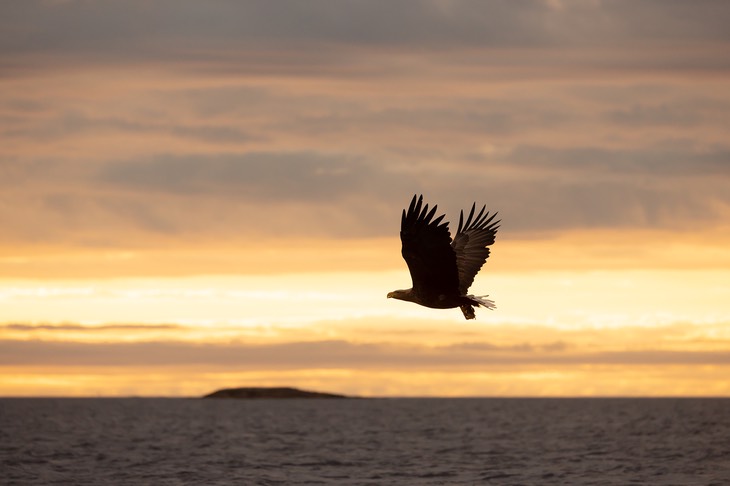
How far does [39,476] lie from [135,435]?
59534 mm

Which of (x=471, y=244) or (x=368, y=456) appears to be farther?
(x=368, y=456)

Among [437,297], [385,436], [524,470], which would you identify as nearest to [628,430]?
[385,436]

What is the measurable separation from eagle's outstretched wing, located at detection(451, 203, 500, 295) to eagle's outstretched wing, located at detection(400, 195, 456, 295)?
345 centimetres

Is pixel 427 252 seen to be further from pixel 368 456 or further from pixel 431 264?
pixel 368 456

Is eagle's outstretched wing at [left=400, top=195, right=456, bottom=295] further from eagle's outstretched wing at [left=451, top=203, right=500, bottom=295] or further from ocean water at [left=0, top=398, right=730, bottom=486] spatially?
ocean water at [left=0, top=398, right=730, bottom=486]

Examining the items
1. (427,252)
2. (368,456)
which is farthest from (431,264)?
(368,456)

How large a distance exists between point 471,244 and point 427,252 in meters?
5.31

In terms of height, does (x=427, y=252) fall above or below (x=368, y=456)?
above

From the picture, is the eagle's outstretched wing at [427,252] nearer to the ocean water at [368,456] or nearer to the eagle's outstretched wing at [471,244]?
the eagle's outstretched wing at [471,244]

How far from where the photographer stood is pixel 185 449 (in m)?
103

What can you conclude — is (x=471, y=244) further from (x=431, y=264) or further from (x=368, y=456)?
(x=368, y=456)

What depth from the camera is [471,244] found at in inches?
1336

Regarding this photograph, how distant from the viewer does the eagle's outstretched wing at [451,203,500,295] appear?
33.3 metres

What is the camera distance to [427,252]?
28828 mm
